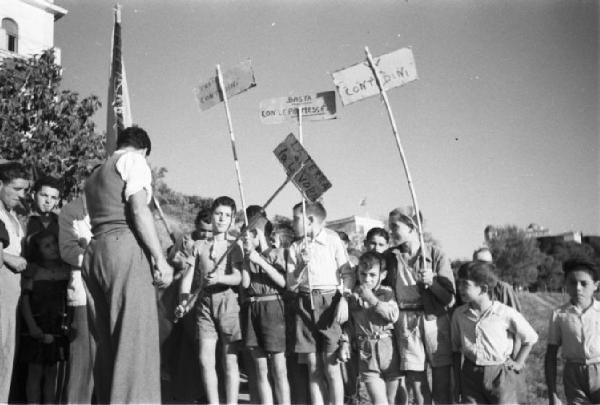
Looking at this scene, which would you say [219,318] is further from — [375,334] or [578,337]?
[578,337]

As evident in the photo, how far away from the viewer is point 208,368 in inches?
200

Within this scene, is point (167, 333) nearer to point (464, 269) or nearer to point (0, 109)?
point (464, 269)

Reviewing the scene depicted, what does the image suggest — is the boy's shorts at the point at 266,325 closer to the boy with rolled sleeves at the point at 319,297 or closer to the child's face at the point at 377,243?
the boy with rolled sleeves at the point at 319,297

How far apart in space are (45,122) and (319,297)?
36.7ft

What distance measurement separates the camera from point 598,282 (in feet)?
15.1

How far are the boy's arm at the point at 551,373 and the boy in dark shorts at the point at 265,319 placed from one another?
6.54 ft

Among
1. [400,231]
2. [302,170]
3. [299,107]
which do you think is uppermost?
[299,107]

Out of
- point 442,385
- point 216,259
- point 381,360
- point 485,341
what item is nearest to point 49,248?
point 216,259

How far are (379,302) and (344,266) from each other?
1.80 ft

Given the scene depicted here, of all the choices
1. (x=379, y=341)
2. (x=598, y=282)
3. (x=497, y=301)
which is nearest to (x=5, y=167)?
(x=379, y=341)

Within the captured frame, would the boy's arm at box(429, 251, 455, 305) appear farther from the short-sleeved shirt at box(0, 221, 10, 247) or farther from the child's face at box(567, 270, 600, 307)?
the short-sleeved shirt at box(0, 221, 10, 247)

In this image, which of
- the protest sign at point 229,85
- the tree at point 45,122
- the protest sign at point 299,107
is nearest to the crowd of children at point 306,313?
the protest sign at point 299,107

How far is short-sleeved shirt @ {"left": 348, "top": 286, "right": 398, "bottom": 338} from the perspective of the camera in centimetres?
491

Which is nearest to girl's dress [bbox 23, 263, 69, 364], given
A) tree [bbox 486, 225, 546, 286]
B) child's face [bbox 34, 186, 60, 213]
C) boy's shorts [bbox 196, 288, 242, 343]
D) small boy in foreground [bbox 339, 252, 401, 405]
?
child's face [bbox 34, 186, 60, 213]
